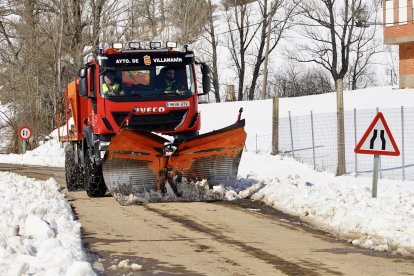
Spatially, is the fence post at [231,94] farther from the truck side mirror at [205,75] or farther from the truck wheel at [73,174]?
the truck side mirror at [205,75]

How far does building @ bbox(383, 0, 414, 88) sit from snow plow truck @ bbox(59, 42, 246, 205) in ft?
103

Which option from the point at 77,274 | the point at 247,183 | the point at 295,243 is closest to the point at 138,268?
the point at 77,274

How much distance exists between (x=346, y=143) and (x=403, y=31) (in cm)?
1964

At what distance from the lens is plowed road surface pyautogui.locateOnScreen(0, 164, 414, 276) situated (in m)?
7.14

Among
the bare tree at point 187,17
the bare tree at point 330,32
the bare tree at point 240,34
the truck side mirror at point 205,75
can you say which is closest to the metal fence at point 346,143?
the truck side mirror at point 205,75

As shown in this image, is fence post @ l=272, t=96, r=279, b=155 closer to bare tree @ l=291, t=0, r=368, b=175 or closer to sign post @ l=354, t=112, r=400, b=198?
sign post @ l=354, t=112, r=400, b=198

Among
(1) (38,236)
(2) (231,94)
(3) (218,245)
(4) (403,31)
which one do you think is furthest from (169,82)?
(2) (231,94)

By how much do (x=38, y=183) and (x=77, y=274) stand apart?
9.97 meters

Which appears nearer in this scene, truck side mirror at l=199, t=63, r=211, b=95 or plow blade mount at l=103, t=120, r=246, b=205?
plow blade mount at l=103, t=120, r=246, b=205

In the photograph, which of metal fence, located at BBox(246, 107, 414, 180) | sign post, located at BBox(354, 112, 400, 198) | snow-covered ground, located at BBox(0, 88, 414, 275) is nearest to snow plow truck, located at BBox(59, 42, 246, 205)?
snow-covered ground, located at BBox(0, 88, 414, 275)

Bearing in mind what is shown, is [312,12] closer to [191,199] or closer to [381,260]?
[191,199]

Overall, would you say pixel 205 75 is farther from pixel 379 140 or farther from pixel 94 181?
pixel 379 140

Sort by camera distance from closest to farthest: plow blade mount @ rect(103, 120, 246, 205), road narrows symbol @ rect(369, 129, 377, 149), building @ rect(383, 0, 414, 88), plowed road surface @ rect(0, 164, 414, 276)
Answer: plowed road surface @ rect(0, 164, 414, 276) → road narrows symbol @ rect(369, 129, 377, 149) → plow blade mount @ rect(103, 120, 246, 205) → building @ rect(383, 0, 414, 88)

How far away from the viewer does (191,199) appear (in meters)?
13.4
